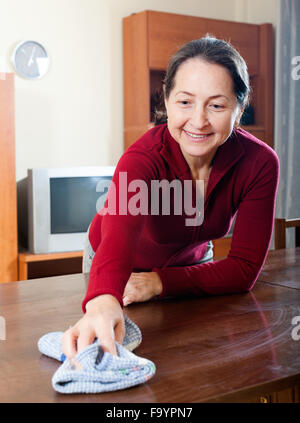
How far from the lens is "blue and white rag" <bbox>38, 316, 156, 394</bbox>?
30.9 inches

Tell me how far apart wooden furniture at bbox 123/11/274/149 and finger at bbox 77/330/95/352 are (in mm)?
3225

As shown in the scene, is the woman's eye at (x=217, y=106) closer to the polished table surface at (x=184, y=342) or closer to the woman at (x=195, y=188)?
the woman at (x=195, y=188)

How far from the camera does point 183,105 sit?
1.20m

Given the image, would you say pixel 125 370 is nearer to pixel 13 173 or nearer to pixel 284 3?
pixel 13 173

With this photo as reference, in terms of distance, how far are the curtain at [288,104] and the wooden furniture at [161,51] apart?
0.16 metres

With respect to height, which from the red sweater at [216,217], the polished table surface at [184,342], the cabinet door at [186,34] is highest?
the cabinet door at [186,34]

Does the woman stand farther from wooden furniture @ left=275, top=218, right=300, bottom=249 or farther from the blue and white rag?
wooden furniture @ left=275, top=218, right=300, bottom=249

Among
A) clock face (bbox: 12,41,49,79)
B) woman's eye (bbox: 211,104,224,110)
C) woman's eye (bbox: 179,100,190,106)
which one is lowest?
woman's eye (bbox: 211,104,224,110)

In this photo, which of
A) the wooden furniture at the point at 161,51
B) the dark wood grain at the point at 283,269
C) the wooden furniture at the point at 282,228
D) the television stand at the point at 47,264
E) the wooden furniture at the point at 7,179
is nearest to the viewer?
the dark wood grain at the point at 283,269

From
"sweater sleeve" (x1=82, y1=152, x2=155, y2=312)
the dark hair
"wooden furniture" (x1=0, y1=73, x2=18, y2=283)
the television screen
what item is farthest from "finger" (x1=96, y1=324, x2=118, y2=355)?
the television screen

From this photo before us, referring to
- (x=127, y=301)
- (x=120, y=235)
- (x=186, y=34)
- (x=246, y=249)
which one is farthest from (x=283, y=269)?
(x=186, y=34)

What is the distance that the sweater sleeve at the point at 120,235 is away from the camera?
1.03 m

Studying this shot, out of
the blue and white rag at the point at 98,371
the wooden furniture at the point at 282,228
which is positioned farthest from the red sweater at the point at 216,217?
the wooden furniture at the point at 282,228
